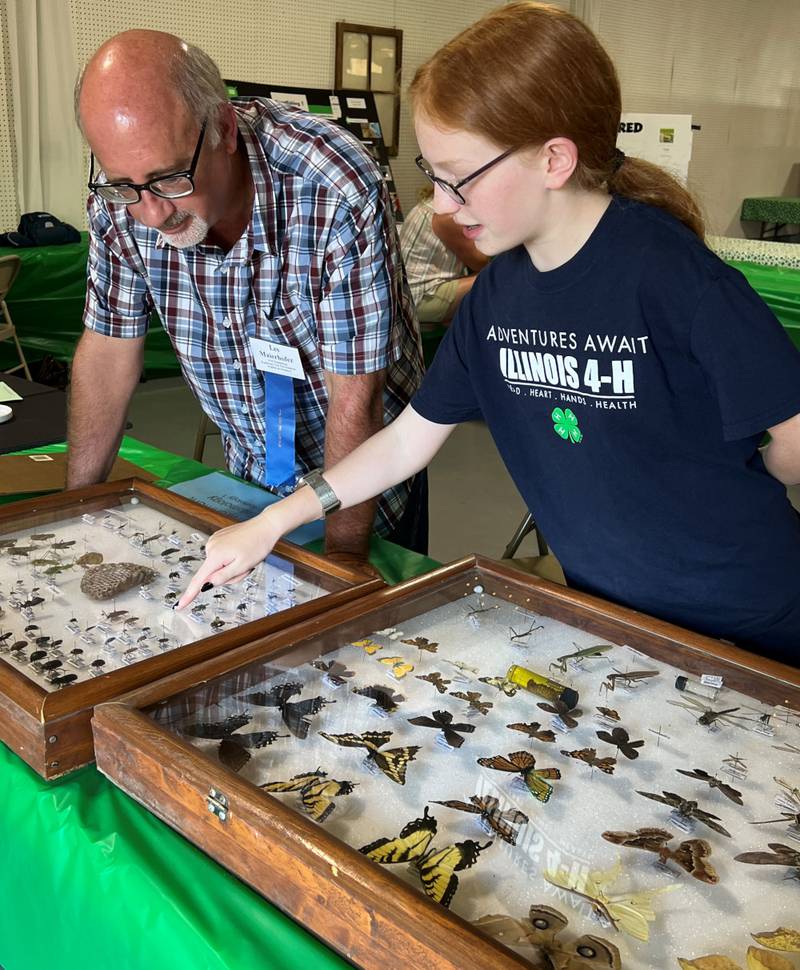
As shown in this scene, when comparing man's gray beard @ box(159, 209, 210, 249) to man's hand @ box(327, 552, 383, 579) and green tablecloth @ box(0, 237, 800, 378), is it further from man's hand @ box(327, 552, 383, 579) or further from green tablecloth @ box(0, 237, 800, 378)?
green tablecloth @ box(0, 237, 800, 378)

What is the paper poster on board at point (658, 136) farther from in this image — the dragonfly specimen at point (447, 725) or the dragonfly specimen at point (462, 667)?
the dragonfly specimen at point (447, 725)

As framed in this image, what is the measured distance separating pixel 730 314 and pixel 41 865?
2.83 ft

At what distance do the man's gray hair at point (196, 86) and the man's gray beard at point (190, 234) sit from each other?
4.6 inches

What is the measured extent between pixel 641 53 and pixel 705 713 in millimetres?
9536

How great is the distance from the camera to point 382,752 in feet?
2.78

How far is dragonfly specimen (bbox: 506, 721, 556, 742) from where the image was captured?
89 cm

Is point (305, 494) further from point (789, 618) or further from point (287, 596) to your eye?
point (789, 618)

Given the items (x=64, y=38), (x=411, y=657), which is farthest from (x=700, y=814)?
(x=64, y=38)

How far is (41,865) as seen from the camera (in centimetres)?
86

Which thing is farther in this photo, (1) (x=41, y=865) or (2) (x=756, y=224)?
(2) (x=756, y=224)

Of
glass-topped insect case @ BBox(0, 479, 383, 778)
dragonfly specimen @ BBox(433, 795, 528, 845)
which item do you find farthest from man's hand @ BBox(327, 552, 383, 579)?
dragonfly specimen @ BBox(433, 795, 528, 845)

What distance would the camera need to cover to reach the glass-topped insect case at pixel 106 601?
0.89 m

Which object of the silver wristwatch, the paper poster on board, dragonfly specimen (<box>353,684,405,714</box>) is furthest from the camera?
the paper poster on board

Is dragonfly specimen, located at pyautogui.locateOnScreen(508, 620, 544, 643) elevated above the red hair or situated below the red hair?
below
